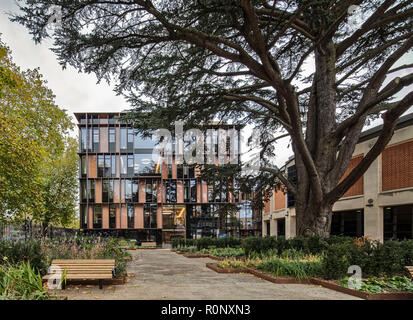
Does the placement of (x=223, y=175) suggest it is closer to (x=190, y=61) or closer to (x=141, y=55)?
(x=190, y=61)

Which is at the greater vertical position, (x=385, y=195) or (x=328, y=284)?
(x=385, y=195)

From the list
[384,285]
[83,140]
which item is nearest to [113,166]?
A: [83,140]

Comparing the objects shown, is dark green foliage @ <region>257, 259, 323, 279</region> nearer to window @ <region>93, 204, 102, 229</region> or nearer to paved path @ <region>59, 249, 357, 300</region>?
paved path @ <region>59, 249, 357, 300</region>

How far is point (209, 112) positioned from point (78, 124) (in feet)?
111

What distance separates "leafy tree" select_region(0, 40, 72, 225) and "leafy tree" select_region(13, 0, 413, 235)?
4.90 m

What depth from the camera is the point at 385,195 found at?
20828mm

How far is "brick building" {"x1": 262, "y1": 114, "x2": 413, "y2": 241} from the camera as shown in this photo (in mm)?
19325

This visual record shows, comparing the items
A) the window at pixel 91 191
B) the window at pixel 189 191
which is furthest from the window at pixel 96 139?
the window at pixel 189 191

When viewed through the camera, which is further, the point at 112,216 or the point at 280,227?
the point at 112,216

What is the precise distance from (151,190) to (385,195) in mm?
29047

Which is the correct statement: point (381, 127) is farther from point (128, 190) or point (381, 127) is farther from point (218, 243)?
point (128, 190)

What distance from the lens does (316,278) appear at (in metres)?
9.90

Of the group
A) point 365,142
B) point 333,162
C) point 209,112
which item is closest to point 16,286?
point 209,112

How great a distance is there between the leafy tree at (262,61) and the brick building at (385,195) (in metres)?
3.41
